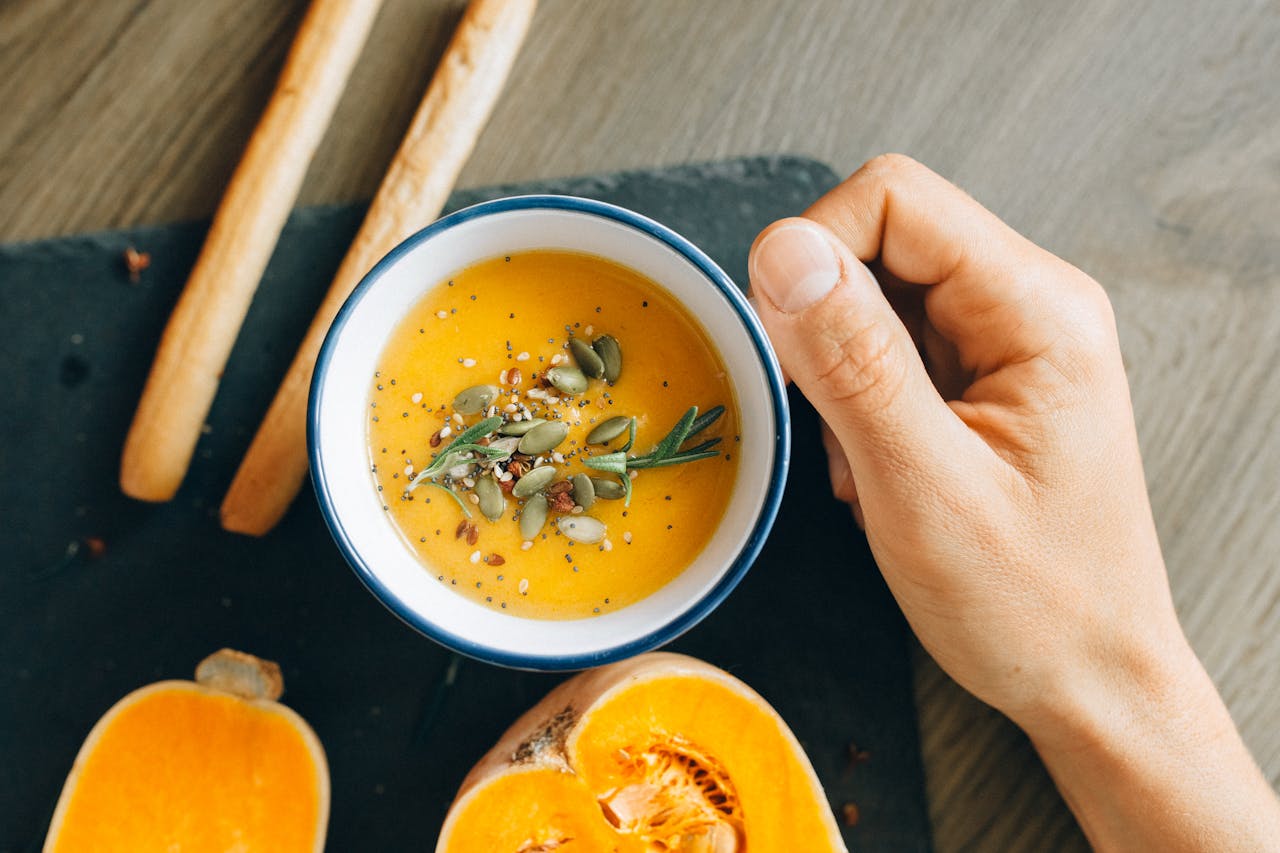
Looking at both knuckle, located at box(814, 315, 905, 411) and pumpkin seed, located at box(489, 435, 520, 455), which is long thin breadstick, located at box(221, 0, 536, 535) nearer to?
pumpkin seed, located at box(489, 435, 520, 455)

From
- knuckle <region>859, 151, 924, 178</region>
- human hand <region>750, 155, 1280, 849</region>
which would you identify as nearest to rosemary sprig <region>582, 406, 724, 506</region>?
human hand <region>750, 155, 1280, 849</region>

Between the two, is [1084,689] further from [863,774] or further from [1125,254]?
[1125,254]

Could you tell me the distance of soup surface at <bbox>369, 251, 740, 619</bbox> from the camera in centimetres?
91

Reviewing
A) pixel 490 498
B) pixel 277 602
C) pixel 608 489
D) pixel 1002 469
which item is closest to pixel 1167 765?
pixel 1002 469

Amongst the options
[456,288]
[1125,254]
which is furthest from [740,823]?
[1125,254]

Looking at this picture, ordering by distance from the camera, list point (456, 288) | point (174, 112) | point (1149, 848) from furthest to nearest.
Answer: point (174, 112)
point (1149, 848)
point (456, 288)

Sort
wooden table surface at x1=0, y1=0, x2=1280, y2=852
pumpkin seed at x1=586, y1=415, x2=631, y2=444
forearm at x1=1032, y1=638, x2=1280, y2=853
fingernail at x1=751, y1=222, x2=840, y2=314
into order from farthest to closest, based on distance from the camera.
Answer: wooden table surface at x1=0, y1=0, x2=1280, y2=852 → forearm at x1=1032, y1=638, x2=1280, y2=853 → pumpkin seed at x1=586, y1=415, x2=631, y2=444 → fingernail at x1=751, y1=222, x2=840, y2=314

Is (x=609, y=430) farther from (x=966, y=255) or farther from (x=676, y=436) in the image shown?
(x=966, y=255)

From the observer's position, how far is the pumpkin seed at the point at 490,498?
2.96 ft

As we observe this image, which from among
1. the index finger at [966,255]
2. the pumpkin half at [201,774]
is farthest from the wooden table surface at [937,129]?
the pumpkin half at [201,774]

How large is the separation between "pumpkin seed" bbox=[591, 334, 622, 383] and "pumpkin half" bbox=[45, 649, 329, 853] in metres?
0.54

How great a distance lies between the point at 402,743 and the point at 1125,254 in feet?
3.52

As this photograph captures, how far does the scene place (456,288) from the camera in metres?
0.91

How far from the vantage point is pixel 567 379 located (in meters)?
0.89
